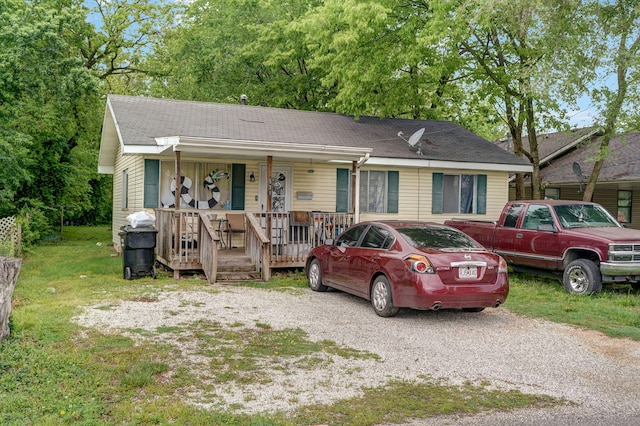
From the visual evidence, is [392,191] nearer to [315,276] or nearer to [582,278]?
[315,276]

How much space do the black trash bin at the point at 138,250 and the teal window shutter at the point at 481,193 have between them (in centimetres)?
1079

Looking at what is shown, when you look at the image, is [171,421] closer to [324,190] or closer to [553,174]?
[324,190]

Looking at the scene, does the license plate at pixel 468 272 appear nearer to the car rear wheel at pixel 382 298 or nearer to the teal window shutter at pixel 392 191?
the car rear wheel at pixel 382 298

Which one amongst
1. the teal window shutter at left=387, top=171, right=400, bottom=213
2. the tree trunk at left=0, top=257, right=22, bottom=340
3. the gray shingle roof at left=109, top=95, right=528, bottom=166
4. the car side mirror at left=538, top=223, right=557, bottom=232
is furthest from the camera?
the teal window shutter at left=387, top=171, right=400, bottom=213

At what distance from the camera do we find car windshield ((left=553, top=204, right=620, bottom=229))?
11258 millimetres

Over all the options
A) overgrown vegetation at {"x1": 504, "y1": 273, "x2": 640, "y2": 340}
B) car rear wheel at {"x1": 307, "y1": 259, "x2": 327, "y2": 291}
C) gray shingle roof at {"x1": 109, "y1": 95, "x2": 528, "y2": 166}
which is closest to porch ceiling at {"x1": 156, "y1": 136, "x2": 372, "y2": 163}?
gray shingle roof at {"x1": 109, "y1": 95, "x2": 528, "y2": 166}

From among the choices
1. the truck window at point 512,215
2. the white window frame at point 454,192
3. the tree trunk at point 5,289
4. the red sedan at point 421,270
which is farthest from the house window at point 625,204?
the tree trunk at point 5,289

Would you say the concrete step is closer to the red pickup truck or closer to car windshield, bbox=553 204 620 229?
the red pickup truck

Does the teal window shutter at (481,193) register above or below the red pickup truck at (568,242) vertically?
above

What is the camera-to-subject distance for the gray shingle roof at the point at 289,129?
14.8m

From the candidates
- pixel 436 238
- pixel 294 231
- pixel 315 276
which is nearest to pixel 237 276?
pixel 315 276

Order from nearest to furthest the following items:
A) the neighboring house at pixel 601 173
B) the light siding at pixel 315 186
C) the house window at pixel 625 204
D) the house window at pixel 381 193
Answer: the light siding at pixel 315 186
the house window at pixel 381 193
the neighboring house at pixel 601 173
the house window at pixel 625 204

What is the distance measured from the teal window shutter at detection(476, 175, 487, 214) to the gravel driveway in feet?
30.3

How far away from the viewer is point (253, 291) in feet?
33.6
